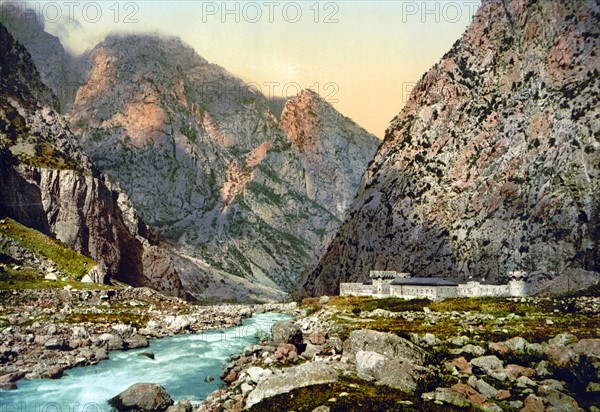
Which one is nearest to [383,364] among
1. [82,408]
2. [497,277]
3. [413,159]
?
[82,408]

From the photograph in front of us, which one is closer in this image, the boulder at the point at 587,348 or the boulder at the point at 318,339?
the boulder at the point at 587,348

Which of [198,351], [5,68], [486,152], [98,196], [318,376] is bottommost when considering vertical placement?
[198,351]

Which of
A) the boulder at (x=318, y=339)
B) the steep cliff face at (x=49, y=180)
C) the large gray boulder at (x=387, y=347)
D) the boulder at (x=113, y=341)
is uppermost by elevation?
the steep cliff face at (x=49, y=180)

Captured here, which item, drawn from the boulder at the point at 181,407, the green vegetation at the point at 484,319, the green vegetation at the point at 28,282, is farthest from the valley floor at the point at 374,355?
the green vegetation at the point at 28,282

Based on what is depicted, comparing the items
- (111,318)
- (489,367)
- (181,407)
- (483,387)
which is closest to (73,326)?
(111,318)

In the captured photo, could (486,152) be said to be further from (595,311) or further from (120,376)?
(120,376)

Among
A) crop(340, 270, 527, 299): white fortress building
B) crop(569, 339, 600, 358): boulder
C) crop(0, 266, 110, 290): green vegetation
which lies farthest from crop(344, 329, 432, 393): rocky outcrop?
crop(340, 270, 527, 299): white fortress building

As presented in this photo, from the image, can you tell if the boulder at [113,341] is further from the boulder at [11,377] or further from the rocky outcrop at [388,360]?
the rocky outcrop at [388,360]

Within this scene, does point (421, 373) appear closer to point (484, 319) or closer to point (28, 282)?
point (484, 319)
